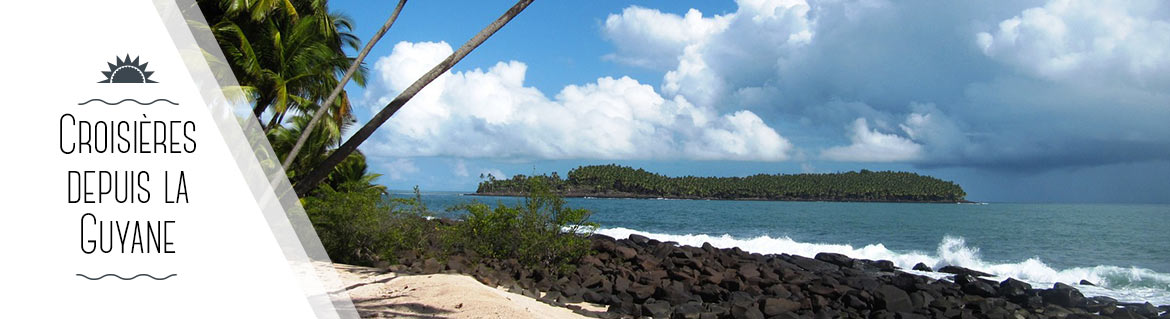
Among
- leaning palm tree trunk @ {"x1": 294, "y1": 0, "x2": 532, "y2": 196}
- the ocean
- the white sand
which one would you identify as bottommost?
the ocean

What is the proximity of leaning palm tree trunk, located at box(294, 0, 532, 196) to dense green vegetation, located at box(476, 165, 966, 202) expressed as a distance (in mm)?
113585

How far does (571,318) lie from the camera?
8906mm

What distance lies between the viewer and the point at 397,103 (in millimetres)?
5816

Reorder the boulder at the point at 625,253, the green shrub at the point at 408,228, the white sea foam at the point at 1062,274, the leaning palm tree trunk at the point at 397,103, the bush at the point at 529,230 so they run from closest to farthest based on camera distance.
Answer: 1. the leaning palm tree trunk at the point at 397,103
2. the bush at the point at 529,230
3. the green shrub at the point at 408,228
4. the boulder at the point at 625,253
5. the white sea foam at the point at 1062,274

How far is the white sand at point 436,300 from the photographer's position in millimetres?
7910

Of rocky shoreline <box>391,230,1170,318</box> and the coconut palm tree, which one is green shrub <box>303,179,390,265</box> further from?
the coconut palm tree

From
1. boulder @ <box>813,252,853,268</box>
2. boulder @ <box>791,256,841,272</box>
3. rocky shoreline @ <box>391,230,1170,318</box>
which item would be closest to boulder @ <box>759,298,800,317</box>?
rocky shoreline @ <box>391,230,1170,318</box>

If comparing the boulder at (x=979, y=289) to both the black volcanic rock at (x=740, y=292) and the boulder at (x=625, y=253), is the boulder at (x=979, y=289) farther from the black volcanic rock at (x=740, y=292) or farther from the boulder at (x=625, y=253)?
the boulder at (x=625, y=253)

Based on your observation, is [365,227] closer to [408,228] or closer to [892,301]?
[408,228]

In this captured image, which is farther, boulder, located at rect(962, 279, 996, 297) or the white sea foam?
the white sea foam

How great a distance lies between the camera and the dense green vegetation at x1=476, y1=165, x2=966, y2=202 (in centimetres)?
12356

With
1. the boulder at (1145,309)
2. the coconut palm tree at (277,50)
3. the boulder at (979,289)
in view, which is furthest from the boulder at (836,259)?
the coconut palm tree at (277,50)

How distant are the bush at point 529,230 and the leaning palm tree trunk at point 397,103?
7018 millimetres

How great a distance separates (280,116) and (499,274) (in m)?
9.37
